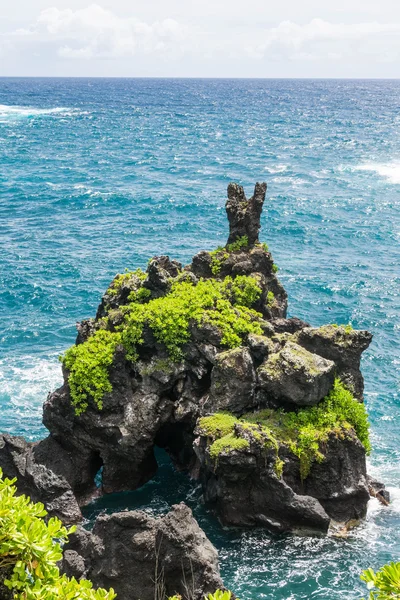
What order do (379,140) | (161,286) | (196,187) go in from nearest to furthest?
1. (161,286)
2. (196,187)
3. (379,140)

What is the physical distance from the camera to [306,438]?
→ 101 ft

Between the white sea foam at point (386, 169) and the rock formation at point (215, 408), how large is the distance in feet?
256

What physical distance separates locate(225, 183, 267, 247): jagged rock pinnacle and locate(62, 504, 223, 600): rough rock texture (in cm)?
2066

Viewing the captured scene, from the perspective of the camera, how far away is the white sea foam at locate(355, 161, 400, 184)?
357 ft

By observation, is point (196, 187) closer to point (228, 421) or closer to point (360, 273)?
point (360, 273)

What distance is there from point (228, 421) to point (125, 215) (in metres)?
58.5

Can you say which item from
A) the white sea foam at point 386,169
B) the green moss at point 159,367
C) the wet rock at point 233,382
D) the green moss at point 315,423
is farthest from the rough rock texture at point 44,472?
the white sea foam at point 386,169

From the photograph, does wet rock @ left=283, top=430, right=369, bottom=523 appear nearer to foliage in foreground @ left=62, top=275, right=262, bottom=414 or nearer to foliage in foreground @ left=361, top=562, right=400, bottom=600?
foliage in foreground @ left=62, top=275, right=262, bottom=414

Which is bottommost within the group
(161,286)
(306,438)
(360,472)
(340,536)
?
(340,536)

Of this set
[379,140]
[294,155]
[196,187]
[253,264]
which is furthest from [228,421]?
[379,140]

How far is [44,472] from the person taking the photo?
1271 inches

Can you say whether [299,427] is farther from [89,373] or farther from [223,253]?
[223,253]

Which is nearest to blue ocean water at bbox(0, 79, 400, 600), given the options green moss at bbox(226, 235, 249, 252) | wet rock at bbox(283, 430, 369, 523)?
wet rock at bbox(283, 430, 369, 523)

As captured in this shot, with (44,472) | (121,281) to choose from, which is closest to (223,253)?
(121,281)
